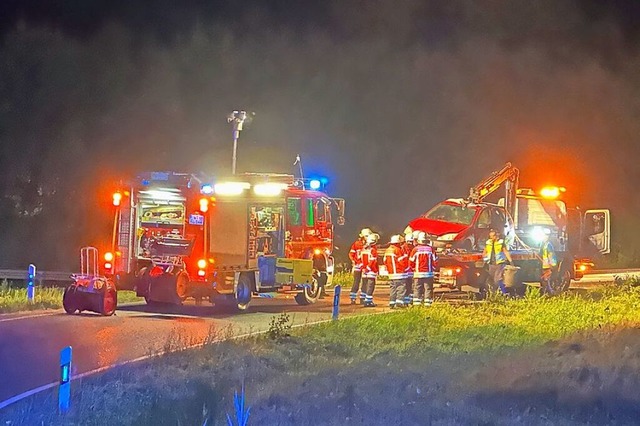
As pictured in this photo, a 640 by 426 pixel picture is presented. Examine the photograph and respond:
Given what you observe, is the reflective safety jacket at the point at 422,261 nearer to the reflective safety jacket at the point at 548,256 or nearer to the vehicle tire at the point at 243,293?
the vehicle tire at the point at 243,293

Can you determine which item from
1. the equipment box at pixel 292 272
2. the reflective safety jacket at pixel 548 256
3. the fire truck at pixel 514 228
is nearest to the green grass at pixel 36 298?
the equipment box at pixel 292 272

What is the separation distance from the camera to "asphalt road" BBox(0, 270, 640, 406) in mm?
9711

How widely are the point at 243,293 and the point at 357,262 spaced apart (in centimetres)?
199

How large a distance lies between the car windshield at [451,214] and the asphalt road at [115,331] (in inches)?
54.4

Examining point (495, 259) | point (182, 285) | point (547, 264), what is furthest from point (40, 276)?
point (547, 264)

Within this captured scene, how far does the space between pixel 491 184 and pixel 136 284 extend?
21.8 ft

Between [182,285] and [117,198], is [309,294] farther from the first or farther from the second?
[117,198]

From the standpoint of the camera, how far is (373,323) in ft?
39.9

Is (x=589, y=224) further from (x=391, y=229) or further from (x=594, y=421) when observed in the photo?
(x=594, y=421)

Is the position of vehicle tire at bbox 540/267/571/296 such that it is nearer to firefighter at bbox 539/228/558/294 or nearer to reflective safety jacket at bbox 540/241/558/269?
firefighter at bbox 539/228/558/294

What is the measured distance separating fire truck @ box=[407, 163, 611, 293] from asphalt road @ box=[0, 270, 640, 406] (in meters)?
0.70

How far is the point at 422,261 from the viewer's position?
45.3 ft

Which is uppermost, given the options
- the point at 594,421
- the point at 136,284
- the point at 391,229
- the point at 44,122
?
the point at 44,122

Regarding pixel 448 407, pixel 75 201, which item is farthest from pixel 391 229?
pixel 75 201
